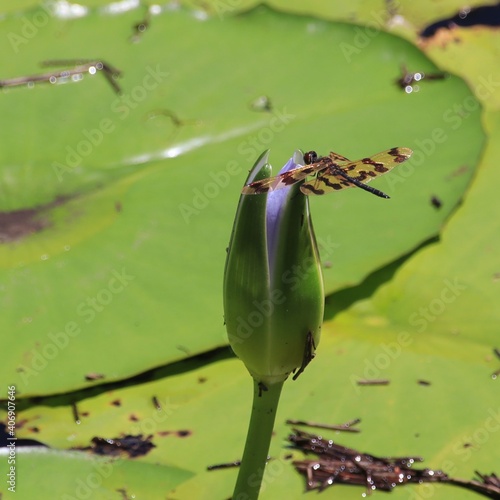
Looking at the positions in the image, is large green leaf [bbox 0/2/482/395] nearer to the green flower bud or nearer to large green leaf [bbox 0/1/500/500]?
large green leaf [bbox 0/1/500/500]

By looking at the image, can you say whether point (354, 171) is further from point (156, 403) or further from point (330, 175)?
point (156, 403)

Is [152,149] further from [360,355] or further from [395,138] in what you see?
[360,355]

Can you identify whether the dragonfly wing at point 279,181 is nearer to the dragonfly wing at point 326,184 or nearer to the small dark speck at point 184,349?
the dragonfly wing at point 326,184

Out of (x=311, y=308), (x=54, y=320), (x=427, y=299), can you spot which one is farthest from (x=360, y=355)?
(x=311, y=308)

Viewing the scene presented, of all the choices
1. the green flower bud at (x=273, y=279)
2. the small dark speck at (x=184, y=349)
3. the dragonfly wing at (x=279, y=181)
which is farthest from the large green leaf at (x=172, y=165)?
the dragonfly wing at (x=279, y=181)

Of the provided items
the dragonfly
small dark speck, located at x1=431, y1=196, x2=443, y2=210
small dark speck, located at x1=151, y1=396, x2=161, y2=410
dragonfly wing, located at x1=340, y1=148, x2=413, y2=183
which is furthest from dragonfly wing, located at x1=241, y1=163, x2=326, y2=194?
small dark speck, located at x1=431, y1=196, x2=443, y2=210

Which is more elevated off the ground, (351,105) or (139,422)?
(351,105)
